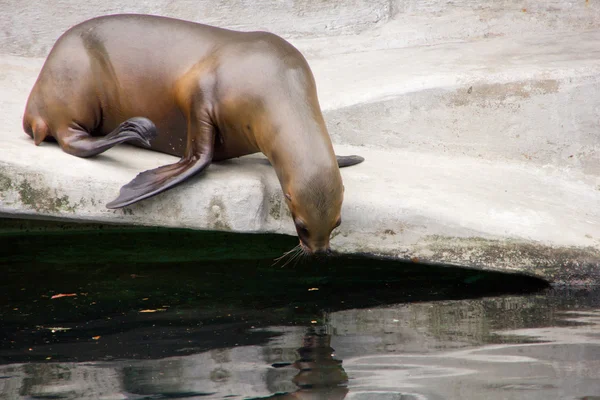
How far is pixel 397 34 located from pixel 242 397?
4.74 m

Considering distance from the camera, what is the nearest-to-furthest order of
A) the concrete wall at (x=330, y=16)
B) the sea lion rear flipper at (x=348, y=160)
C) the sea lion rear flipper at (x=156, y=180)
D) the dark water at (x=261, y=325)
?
the dark water at (x=261, y=325), the sea lion rear flipper at (x=156, y=180), the sea lion rear flipper at (x=348, y=160), the concrete wall at (x=330, y=16)

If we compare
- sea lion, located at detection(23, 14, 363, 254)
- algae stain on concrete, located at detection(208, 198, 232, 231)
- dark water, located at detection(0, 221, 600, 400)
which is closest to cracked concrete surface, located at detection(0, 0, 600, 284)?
algae stain on concrete, located at detection(208, 198, 232, 231)

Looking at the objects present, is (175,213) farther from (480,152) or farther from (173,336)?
(480,152)

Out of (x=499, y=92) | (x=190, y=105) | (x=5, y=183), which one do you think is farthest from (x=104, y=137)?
(x=499, y=92)

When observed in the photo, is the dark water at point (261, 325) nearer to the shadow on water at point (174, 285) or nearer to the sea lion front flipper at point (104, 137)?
the shadow on water at point (174, 285)

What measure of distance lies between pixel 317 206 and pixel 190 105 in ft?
3.55

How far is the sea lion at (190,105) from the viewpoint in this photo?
392 cm

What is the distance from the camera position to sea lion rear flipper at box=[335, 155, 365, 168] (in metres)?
4.83

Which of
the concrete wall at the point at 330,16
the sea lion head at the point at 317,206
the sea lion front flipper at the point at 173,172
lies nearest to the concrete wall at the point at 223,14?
the concrete wall at the point at 330,16

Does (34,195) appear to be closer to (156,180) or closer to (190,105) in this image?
(156,180)

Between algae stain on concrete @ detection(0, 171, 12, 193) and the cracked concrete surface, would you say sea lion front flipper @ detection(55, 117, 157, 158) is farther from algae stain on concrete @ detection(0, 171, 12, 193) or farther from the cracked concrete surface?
algae stain on concrete @ detection(0, 171, 12, 193)

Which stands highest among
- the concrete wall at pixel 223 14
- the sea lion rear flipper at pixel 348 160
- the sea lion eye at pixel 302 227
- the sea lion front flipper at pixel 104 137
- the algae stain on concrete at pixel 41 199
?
the concrete wall at pixel 223 14

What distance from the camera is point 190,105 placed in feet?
14.6

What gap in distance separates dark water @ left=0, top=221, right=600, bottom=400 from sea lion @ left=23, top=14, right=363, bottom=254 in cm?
50
